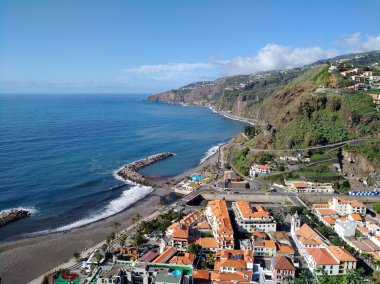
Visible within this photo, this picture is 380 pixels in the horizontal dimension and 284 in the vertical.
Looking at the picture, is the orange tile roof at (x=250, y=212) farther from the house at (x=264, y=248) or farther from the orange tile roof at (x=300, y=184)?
the orange tile roof at (x=300, y=184)

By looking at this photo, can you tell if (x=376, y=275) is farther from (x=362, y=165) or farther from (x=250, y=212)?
(x=362, y=165)

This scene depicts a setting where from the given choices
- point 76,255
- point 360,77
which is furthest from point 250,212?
point 360,77

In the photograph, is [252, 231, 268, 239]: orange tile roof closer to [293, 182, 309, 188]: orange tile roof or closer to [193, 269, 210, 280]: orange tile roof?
[193, 269, 210, 280]: orange tile roof

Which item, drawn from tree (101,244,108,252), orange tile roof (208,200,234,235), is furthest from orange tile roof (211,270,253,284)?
tree (101,244,108,252)

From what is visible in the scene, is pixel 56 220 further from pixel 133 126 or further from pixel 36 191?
pixel 133 126

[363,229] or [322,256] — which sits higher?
[322,256]

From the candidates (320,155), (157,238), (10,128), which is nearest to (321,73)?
(320,155)
